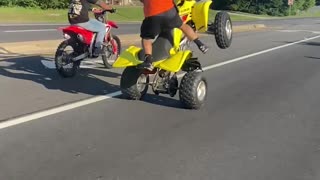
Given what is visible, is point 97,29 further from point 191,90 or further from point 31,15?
point 31,15

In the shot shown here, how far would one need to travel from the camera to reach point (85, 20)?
1091 centimetres

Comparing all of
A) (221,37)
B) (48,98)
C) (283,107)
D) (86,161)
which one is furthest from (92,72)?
(86,161)

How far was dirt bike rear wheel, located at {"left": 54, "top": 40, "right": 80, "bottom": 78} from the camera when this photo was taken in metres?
10.7

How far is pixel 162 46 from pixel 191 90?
0.81 m

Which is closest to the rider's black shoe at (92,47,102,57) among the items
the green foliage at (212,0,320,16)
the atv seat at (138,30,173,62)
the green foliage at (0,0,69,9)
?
the atv seat at (138,30,173,62)

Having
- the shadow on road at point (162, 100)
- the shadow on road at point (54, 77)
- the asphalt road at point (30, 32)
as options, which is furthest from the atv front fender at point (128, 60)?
the asphalt road at point (30, 32)

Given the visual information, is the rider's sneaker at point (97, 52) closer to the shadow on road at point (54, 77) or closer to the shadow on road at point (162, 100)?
the shadow on road at point (54, 77)

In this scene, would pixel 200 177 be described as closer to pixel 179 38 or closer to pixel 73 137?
pixel 73 137

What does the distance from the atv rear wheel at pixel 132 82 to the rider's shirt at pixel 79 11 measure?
2.70 m

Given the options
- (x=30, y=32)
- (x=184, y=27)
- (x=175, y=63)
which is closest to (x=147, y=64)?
(x=175, y=63)

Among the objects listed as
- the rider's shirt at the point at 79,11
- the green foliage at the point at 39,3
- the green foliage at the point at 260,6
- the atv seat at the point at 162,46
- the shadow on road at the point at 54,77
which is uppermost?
the rider's shirt at the point at 79,11

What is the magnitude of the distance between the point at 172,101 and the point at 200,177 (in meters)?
3.70

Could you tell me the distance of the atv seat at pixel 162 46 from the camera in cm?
804

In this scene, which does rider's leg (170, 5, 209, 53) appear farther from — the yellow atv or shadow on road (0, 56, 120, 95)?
shadow on road (0, 56, 120, 95)
